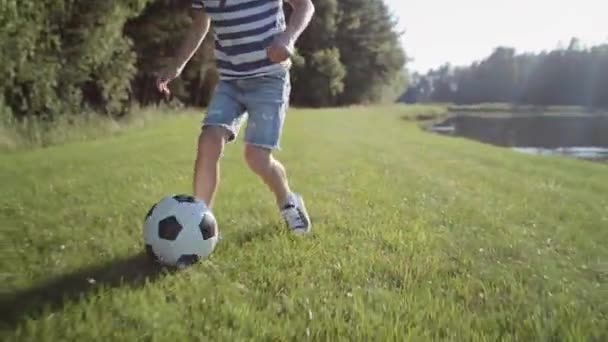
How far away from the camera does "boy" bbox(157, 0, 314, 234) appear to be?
4.43 meters

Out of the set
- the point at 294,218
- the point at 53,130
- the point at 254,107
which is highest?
the point at 254,107

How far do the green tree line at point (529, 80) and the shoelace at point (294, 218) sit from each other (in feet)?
299

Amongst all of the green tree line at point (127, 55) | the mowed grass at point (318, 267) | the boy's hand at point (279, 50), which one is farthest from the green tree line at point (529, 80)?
the boy's hand at point (279, 50)

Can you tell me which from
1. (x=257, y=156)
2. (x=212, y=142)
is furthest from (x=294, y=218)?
(x=212, y=142)

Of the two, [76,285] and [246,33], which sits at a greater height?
[246,33]

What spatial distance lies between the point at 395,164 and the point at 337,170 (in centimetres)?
189

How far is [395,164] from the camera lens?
37.1ft

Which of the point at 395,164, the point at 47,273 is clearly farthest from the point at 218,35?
the point at 395,164

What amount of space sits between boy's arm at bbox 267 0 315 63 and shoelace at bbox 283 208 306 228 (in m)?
1.22

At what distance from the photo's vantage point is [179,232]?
3.75 metres

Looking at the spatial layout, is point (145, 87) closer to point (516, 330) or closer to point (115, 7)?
point (115, 7)

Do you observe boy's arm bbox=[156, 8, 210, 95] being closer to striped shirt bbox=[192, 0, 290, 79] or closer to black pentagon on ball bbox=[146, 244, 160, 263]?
striped shirt bbox=[192, 0, 290, 79]

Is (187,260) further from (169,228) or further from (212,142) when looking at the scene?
(212,142)

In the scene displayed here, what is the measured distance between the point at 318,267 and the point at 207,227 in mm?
781
